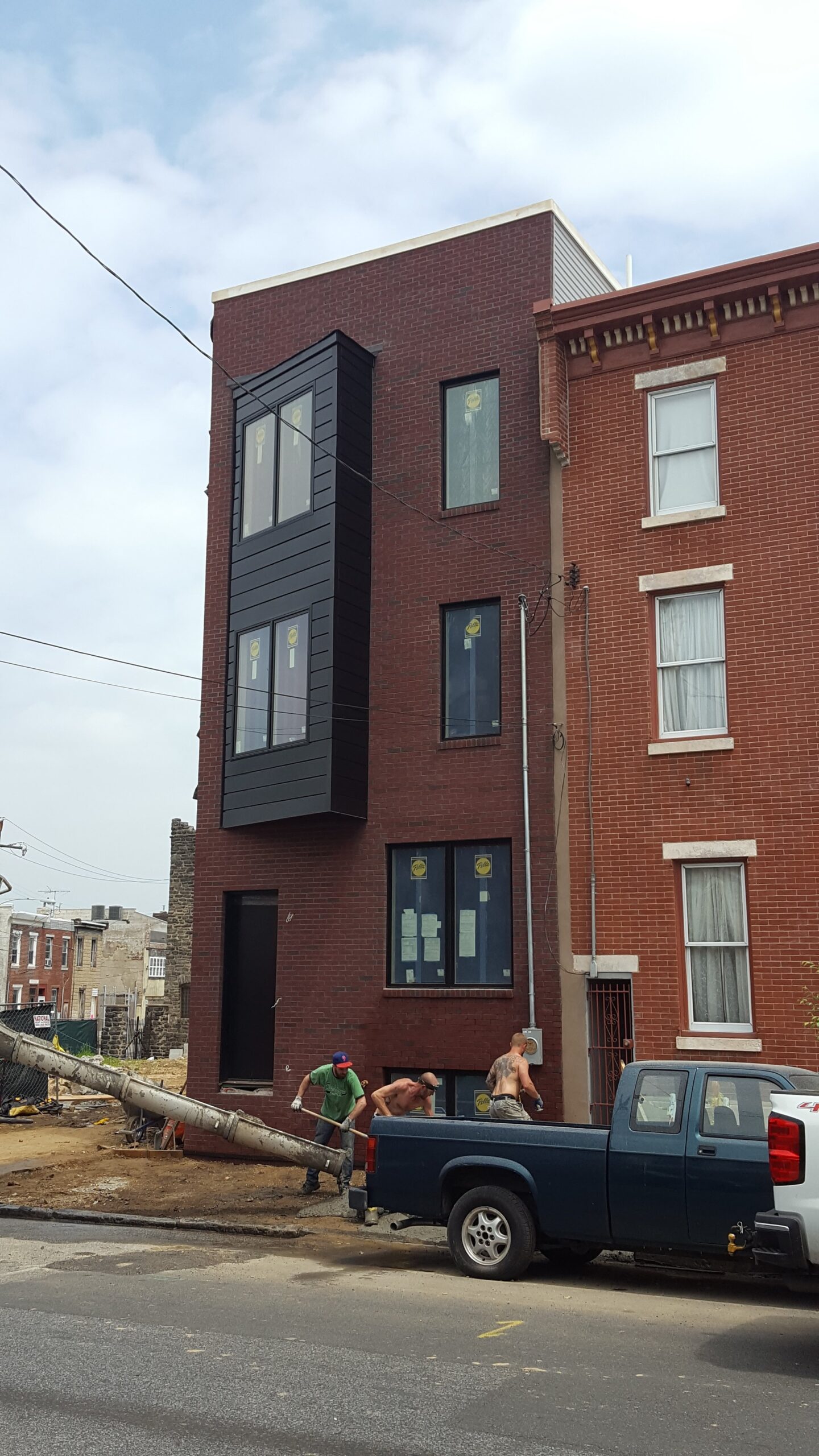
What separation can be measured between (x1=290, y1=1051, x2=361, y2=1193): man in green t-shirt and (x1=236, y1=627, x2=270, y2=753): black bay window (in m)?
5.66

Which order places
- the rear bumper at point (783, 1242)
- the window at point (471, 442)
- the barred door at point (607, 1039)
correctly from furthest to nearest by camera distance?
the window at point (471, 442), the barred door at point (607, 1039), the rear bumper at point (783, 1242)

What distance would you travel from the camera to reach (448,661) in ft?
57.8

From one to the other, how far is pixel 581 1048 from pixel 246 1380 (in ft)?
29.7

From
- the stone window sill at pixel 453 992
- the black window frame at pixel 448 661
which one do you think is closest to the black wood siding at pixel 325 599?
the black window frame at pixel 448 661

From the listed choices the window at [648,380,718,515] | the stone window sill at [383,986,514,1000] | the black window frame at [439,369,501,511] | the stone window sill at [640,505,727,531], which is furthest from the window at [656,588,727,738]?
the stone window sill at [383,986,514,1000]

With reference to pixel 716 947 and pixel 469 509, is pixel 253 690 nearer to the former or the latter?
pixel 469 509

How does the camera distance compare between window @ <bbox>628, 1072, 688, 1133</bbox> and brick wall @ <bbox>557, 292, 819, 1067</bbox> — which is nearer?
window @ <bbox>628, 1072, 688, 1133</bbox>

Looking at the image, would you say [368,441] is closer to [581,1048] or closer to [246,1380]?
[581,1048]

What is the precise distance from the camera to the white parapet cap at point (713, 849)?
48.1ft

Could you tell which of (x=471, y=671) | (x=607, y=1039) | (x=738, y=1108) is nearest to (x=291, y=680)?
(x=471, y=671)

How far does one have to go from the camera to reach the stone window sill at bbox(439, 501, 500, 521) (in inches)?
681

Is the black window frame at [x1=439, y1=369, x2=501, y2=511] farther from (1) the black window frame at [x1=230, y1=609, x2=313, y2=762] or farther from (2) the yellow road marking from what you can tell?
(2) the yellow road marking

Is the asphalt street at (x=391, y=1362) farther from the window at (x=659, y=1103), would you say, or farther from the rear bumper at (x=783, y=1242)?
the window at (x=659, y=1103)

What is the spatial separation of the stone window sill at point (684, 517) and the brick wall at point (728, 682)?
3.2 inches
